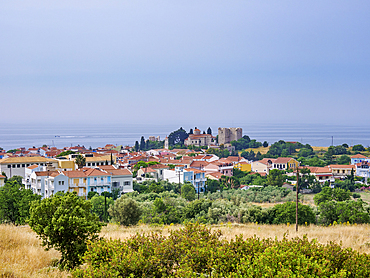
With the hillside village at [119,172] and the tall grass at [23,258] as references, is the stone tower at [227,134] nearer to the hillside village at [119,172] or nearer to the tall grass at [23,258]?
the hillside village at [119,172]

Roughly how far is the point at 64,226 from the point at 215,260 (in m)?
2.02

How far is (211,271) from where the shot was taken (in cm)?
285

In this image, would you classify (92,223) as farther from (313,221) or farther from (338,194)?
(338,194)

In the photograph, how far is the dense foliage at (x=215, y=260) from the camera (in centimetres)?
259

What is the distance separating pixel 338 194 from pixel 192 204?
49.3 feet

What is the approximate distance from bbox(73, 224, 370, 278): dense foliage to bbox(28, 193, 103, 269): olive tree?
0.76 metres

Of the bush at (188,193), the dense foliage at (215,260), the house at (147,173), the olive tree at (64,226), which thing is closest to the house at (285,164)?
the house at (147,173)

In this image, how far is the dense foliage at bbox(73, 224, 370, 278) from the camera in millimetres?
2594

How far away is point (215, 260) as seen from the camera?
286cm

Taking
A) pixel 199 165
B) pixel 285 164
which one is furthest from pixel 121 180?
pixel 285 164

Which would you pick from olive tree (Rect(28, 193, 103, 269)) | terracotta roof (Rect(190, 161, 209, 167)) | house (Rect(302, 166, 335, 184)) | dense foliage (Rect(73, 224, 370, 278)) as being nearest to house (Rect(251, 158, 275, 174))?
terracotta roof (Rect(190, 161, 209, 167))

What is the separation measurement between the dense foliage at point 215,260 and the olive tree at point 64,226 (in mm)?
756

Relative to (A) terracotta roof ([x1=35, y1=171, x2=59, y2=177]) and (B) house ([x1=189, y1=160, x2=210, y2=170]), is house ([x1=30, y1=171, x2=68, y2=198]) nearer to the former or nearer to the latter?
(A) terracotta roof ([x1=35, y1=171, x2=59, y2=177])

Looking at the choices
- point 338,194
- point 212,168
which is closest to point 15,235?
point 338,194
